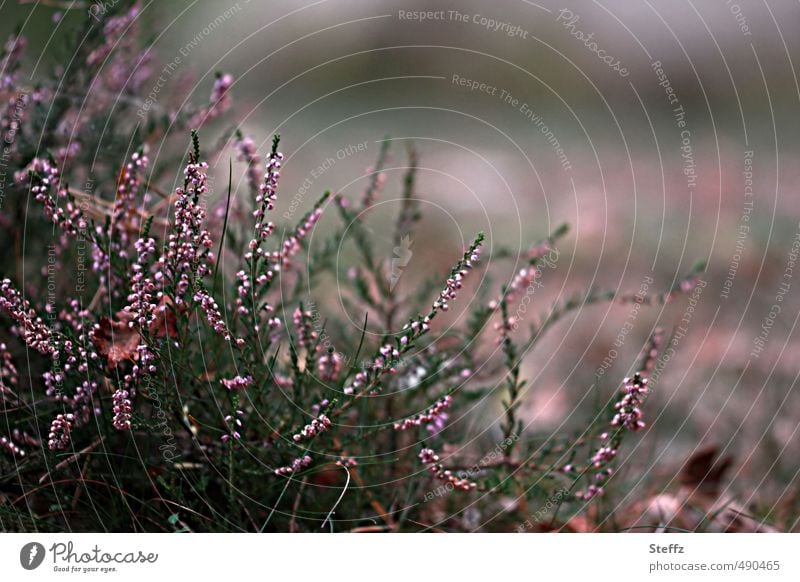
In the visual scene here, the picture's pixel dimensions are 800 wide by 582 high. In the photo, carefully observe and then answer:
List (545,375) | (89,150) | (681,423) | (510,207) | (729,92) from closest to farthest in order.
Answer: (89,150) → (681,423) → (545,375) → (510,207) → (729,92)

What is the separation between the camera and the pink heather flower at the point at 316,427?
2.45ft

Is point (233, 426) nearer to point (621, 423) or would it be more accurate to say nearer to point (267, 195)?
point (267, 195)

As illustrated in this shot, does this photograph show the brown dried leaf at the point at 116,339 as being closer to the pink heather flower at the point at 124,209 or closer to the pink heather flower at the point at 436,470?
the pink heather flower at the point at 124,209

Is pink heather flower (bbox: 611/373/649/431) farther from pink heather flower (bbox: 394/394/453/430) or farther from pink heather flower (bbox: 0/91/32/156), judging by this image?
pink heather flower (bbox: 0/91/32/156)

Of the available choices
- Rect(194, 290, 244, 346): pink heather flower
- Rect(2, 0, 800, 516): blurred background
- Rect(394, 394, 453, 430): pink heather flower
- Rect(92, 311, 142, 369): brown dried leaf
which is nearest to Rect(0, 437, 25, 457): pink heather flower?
Rect(92, 311, 142, 369): brown dried leaf

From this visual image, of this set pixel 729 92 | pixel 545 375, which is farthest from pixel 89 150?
pixel 729 92

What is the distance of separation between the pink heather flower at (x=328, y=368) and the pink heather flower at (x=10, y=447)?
0.27 metres

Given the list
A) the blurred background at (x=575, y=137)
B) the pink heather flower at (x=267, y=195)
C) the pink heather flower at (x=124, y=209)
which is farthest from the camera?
the blurred background at (x=575, y=137)

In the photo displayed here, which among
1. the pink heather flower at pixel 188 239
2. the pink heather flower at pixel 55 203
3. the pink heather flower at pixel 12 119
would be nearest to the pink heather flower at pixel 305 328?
the pink heather flower at pixel 188 239

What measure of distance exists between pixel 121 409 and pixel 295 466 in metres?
0.15

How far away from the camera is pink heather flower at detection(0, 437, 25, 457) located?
77cm
